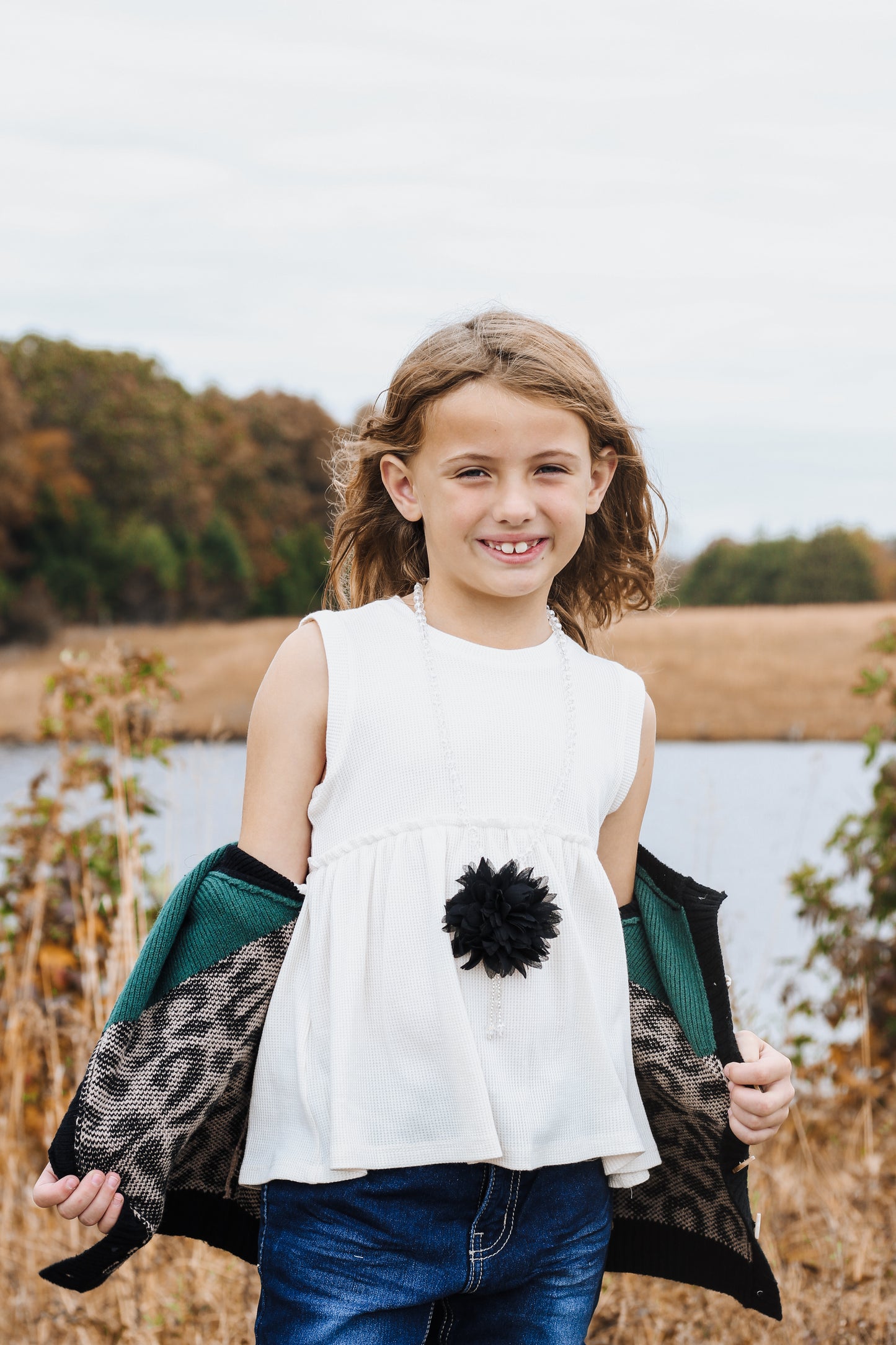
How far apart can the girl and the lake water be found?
751mm

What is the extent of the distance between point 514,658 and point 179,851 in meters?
1.79

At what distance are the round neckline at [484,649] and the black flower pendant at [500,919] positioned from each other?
267 millimetres

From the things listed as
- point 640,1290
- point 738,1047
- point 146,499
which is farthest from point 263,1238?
point 146,499

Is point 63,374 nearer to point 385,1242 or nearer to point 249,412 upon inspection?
point 249,412

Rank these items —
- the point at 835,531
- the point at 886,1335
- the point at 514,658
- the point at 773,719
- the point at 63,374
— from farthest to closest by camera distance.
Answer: the point at 63,374 < the point at 835,531 < the point at 773,719 < the point at 886,1335 < the point at 514,658

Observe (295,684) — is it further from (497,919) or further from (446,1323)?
(446,1323)

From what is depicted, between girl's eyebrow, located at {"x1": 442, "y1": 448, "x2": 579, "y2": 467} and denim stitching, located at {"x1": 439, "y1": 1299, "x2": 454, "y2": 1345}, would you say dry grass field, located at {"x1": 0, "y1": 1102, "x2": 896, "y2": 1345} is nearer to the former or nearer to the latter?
denim stitching, located at {"x1": 439, "y1": 1299, "x2": 454, "y2": 1345}

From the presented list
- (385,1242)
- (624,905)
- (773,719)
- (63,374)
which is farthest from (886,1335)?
(63,374)

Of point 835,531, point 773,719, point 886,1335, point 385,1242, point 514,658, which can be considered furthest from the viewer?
point 835,531

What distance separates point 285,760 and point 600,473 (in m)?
0.55

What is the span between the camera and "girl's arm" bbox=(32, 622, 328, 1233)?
4.52 ft

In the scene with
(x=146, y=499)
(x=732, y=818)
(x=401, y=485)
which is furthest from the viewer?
(x=146, y=499)

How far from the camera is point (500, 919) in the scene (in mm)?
1260

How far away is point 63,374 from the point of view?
16.4 metres
